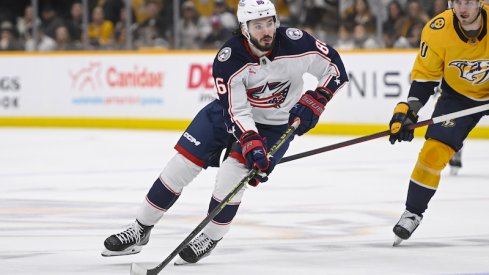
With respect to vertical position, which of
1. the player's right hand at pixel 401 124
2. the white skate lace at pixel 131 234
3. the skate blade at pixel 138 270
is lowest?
the white skate lace at pixel 131 234

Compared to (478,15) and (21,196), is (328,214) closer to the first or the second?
(478,15)

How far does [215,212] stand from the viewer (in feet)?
13.9

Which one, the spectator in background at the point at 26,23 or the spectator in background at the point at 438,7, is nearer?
the spectator in background at the point at 438,7

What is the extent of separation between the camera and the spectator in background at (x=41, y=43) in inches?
490

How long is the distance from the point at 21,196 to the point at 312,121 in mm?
2836

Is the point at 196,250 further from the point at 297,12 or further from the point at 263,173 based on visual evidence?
the point at 297,12

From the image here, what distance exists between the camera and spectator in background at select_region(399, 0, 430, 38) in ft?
32.8

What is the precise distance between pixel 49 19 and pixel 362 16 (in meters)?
3.95

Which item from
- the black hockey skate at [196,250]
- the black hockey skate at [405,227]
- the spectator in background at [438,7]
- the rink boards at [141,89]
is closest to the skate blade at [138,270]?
the black hockey skate at [196,250]

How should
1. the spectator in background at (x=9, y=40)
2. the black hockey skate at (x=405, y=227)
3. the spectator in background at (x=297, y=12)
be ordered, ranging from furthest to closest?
the spectator in background at (x=9, y=40)
the spectator in background at (x=297, y=12)
the black hockey skate at (x=405, y=227)

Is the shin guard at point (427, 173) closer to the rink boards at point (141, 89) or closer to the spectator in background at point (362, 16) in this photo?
the rink boards at point (141, 89)

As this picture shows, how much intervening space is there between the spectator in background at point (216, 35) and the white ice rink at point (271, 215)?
2175mm


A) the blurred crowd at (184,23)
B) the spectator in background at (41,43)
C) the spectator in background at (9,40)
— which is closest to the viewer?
the blurred crowd at (184,23)

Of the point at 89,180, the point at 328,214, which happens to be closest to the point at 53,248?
the point at 328,214
